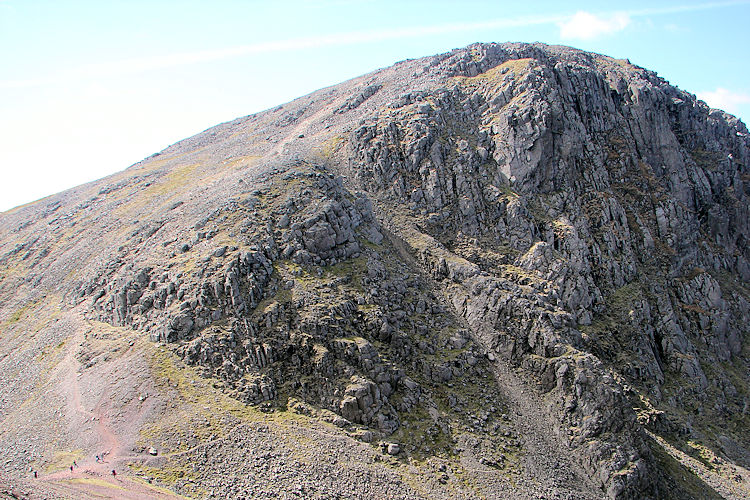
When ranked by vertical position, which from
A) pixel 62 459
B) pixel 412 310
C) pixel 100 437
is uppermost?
pixel 412 310

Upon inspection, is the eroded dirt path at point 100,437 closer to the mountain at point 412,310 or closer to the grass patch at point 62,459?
the mountain at point 412,310

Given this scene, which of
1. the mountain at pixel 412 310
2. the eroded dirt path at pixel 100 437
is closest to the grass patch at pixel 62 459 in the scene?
the mountain at pixel 412 310

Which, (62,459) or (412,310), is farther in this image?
(412,310)

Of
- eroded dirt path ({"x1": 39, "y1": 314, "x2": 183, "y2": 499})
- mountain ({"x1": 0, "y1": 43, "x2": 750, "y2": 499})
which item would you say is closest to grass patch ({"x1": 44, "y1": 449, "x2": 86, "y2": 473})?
mountain ({"x1": 0, "y1": 43, "x2": 750, "y2": 499})

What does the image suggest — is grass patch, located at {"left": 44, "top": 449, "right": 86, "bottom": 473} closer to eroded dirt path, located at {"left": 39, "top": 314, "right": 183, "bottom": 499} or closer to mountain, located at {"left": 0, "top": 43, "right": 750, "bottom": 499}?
mountain, located at {"left": 0, "top": 43, "right": 750, "bottom": 499}

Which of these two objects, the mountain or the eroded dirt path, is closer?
the eroded dirt path

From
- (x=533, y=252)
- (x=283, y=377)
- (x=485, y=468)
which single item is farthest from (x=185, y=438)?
(x=533, y=252)

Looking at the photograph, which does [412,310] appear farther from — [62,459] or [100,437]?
[62,459]

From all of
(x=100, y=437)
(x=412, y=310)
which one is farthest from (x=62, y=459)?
(x=412, y=310)
